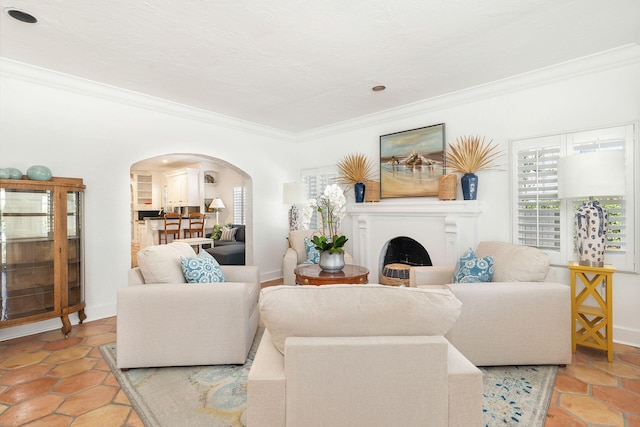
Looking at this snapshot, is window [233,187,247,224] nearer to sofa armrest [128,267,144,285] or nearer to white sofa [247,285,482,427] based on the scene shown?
sofa armrest [128,267,144,285]

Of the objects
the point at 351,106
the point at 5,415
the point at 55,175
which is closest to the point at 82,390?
the point at 5,415

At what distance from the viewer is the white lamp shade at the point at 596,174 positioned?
2535 mm

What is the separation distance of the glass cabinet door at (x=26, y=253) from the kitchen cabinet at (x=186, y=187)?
569 centimetres

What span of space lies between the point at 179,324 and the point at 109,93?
295 cm

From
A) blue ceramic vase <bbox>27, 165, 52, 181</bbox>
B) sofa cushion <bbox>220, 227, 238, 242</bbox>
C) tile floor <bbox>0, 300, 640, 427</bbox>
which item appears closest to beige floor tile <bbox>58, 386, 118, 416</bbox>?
tile floor <bbox>0, 300, 640, 427</bbox>

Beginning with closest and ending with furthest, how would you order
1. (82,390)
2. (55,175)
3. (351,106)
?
1. (82,390)
2. (55,175)
3. (351,106)

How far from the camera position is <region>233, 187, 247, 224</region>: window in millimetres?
8414

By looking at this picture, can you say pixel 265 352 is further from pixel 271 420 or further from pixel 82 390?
pixel 82 390

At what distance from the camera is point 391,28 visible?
100 inches

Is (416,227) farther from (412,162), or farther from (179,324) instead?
(179,324)

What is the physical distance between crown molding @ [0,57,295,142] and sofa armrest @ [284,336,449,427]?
3.89 m

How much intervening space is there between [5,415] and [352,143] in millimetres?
4683

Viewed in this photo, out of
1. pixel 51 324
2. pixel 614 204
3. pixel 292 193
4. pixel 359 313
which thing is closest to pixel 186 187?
pixel 292 193

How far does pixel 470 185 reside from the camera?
3.73 meters
